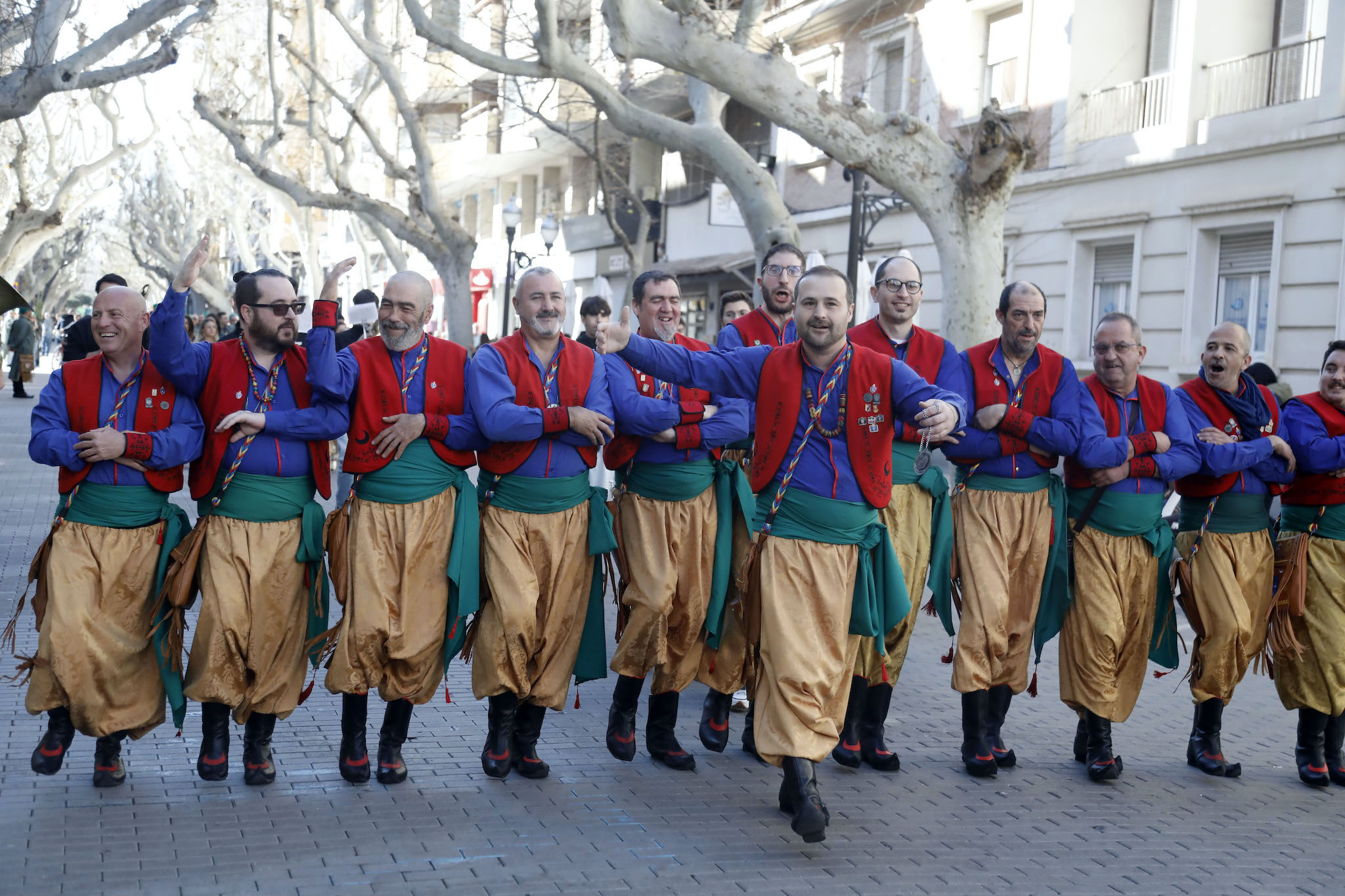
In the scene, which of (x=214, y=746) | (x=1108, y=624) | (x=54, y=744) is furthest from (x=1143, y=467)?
(x=54, y=744)

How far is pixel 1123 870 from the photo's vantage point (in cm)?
501

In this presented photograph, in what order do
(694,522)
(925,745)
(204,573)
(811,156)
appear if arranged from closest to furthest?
(204,573), (694,522), (925,745), (811,156)

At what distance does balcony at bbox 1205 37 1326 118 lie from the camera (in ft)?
52.3

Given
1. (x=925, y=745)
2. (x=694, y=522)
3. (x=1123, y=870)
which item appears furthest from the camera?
(x=925, y=745)

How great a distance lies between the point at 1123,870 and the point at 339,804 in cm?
286

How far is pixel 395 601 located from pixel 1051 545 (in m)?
2.85

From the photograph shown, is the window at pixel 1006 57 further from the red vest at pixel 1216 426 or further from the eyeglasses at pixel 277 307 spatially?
the eyeglasses at pixel 277 307

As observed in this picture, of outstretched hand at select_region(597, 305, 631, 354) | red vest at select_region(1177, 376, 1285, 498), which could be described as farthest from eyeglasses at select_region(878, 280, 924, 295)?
outstretched hand at select_region(597, 305, 631, 354)

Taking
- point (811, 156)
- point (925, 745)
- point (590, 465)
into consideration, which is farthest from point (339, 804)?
point (811, 156)

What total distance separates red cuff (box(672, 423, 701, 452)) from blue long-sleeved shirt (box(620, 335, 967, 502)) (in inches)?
13.3

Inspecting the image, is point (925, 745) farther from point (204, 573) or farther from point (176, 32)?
point (176, 32)

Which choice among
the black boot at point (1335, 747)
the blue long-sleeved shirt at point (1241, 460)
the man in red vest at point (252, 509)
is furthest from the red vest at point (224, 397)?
the black boot at point (1335, 747)

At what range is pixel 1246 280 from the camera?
1678 cm

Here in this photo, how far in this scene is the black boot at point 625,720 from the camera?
6.14m
